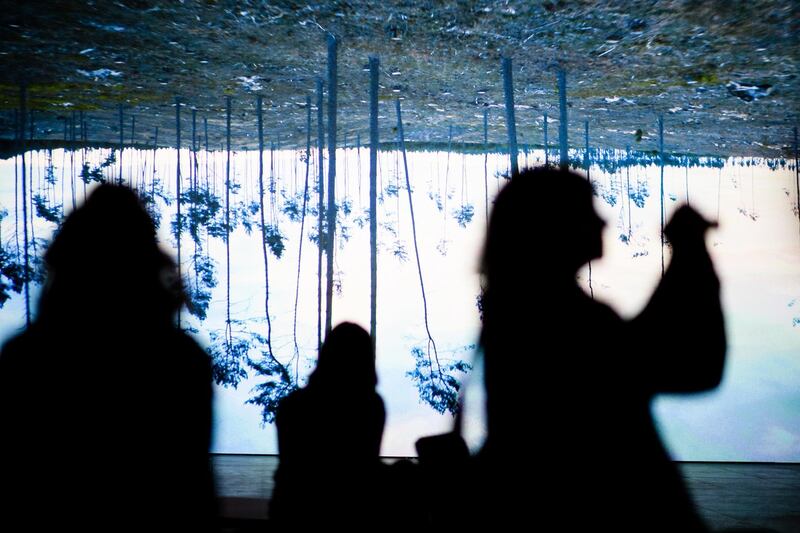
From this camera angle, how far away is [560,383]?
1.43m

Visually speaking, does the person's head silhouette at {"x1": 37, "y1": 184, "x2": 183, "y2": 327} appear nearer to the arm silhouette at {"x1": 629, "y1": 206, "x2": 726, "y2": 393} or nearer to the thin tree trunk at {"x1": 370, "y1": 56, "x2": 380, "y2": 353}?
the arm silhouette at {"x1": 629, "y1": 206, "x2": 726, "y2": 393}

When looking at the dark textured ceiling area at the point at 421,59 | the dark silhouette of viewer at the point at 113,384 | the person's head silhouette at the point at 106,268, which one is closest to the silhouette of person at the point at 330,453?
the dark silhouette of viewer at the point at 113,384

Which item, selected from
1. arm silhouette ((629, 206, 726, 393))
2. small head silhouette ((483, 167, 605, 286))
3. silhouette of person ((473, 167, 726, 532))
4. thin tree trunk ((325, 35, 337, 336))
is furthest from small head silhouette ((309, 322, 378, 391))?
thin tree trunk ((325, 35, 337, 336))

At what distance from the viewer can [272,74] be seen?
7.07m

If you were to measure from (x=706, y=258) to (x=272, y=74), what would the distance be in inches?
271

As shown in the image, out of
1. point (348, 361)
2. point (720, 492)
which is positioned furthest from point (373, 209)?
point (720, 492)

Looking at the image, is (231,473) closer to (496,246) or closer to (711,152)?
(496,246)

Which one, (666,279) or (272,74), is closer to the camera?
(666,279)

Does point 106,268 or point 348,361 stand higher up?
point 106,268

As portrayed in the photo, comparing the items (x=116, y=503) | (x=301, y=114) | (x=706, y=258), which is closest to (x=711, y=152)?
(x=301, y=114)

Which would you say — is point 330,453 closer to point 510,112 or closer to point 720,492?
point 720,492

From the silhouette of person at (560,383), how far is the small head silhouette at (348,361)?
62 cm

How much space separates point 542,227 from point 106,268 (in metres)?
1.52

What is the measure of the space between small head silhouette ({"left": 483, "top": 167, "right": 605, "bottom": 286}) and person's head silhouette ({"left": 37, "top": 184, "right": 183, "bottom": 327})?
1.22 metres
